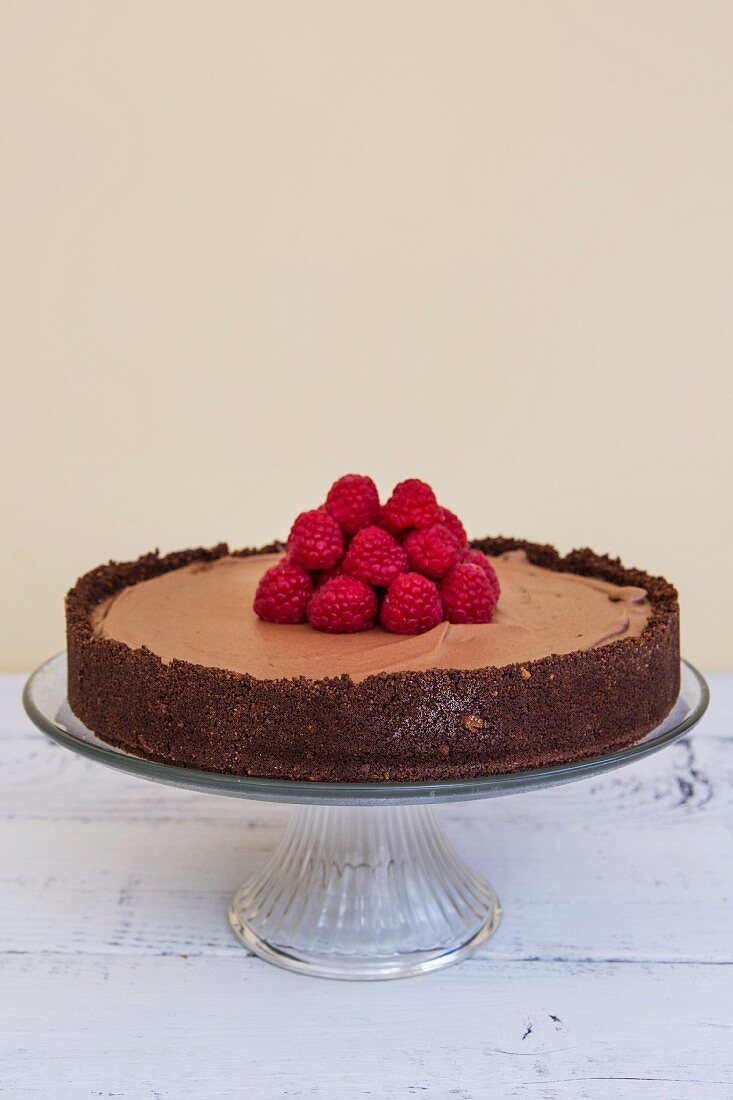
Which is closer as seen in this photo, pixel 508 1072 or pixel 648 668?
pixel 508 1072

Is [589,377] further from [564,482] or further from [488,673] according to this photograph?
[488,673]

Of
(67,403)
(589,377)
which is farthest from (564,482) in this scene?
(67,403)

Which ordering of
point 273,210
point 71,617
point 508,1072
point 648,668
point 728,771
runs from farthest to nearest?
point 273,210 → point 728,771 → point 71,617 → point 648,668 → point 508,1072

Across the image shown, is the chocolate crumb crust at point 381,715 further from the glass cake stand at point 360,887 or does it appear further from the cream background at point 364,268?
the cream background at point 364,268

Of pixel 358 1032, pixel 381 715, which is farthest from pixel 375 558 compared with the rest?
pixel 358 1032

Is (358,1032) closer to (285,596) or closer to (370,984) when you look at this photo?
(370,984)

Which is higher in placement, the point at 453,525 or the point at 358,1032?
the point at 453,525

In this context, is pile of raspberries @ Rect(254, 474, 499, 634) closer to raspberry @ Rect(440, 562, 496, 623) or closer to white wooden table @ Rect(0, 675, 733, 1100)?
raspberry @ Rect(440, 562, 496, 623)

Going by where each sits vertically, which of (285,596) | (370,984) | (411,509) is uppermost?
(411,509)
